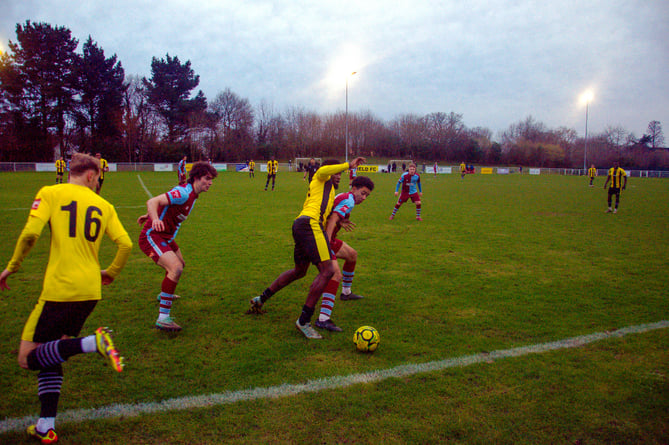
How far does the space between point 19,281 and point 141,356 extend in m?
3.87

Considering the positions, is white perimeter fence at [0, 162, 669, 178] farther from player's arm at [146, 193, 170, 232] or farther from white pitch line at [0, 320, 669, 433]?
white pitch line at [0, 320, 669, 433]

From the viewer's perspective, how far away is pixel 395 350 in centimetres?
429

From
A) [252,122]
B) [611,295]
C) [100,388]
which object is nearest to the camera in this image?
[100,388]

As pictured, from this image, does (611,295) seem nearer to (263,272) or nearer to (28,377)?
(263,272)

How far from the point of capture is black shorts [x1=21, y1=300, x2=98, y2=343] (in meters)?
2.79

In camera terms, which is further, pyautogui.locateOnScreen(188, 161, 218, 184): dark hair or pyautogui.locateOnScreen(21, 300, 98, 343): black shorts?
pyautogui.locateOnScreen(188, 161, 218, 184): dark hair

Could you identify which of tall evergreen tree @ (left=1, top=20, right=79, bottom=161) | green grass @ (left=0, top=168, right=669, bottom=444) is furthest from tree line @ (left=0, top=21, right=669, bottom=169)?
green grass @ (left=0, top=168, right=669, bottom=444)

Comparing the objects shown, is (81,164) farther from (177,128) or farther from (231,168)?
(177,128)

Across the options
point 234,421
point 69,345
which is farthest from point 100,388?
point 234,421

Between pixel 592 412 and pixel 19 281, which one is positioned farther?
pixel 19 281

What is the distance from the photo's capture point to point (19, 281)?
6.43m

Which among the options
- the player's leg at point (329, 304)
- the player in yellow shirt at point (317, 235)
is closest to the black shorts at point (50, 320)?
the player in yellow shirt at point (317, 235)

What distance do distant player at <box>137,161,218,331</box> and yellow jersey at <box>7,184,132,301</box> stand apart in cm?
163

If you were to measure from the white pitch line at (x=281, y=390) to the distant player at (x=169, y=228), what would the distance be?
154cm
